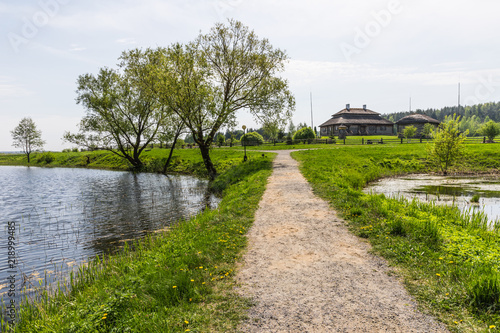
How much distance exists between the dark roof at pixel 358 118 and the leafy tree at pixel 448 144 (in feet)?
144

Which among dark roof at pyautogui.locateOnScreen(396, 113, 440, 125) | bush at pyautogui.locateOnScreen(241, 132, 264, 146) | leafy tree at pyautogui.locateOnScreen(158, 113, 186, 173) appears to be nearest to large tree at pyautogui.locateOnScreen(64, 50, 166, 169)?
leafy tree at pyautogui.locateOnScreen(158, 113, 186, 173)

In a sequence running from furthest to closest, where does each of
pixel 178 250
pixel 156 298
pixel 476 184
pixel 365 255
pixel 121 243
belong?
pixel 476 184
pixel 121 243
pixel 178 250
pixel 365 255
pixel 156 298

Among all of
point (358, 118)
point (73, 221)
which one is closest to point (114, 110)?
point (73, 221)

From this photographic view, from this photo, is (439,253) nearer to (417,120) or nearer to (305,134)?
(305,134)

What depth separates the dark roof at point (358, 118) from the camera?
67.8 m

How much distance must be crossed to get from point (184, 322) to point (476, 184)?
21.8 metres

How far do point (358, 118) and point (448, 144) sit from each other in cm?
4933

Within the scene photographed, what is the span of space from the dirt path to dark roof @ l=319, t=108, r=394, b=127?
63.0m

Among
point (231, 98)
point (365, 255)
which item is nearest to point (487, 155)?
point (231, 98)

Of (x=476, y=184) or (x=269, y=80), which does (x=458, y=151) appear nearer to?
(x=476, y=184)

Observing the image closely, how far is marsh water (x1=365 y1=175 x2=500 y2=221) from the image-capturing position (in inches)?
527

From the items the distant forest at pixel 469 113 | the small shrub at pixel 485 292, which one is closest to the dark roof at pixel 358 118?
the small shrub at pixel 485 292

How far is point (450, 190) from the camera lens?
16891 mm

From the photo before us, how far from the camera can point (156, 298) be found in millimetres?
5297
